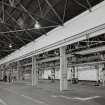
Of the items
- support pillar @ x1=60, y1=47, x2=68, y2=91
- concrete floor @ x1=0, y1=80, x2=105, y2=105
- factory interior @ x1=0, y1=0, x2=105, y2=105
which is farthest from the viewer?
support pillar @ x1=60, y1=47, x2=68, y2=91

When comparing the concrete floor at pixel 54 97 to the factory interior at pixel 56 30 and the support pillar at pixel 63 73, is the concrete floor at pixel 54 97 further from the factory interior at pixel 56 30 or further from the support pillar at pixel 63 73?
the support pillar at pixel 63 73

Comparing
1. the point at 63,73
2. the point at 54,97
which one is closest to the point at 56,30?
the point at 63,73

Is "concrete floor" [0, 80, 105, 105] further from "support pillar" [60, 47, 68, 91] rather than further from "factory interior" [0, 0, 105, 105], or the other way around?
"support pillar" [60, 47, 68, 91]

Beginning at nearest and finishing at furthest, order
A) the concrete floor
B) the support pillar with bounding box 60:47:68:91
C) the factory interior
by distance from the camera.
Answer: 1. the concrete floor
2. the factory interior
3. the support pillar with bounding box 60:47:68:91

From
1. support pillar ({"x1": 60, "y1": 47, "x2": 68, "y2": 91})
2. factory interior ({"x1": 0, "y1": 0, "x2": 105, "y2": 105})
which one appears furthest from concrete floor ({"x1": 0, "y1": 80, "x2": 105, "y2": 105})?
support pillar ({"x1": 60, "y1": 47, "x2": 68, "y2": 91})

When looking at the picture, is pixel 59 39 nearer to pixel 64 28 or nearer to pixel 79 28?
pixel 64 28

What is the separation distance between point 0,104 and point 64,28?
563cm

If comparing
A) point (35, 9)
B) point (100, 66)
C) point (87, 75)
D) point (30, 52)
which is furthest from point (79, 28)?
point (87, 75)

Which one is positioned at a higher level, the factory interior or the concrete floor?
the factory interior

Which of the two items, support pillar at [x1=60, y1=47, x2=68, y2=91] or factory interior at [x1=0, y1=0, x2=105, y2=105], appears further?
support pillar at [x1=60, y1=47, x2=68, y2=91]

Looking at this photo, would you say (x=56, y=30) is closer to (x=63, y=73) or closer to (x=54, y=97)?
(x=63, y=73)

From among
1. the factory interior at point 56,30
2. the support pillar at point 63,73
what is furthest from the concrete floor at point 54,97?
the support pillar at point 63,73

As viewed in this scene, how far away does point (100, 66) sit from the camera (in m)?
21.5

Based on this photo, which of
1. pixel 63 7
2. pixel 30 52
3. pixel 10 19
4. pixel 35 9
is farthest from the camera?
pixel 30 52
